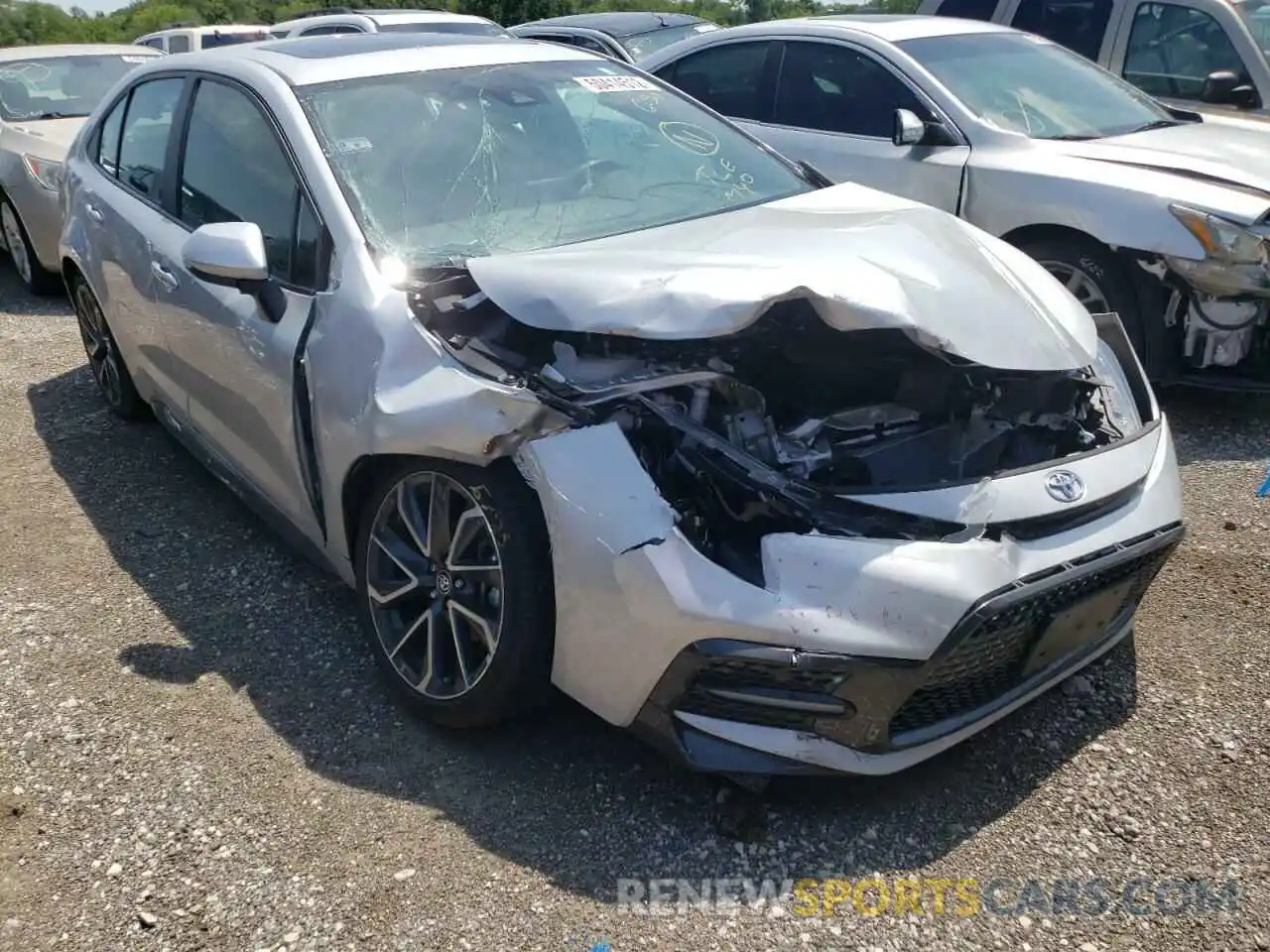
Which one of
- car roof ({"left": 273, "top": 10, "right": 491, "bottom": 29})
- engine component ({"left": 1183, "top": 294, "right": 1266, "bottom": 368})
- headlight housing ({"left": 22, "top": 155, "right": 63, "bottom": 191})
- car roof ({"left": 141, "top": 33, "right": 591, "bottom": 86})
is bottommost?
engine component ({"left": 1183, "top": 294, "right": 1266, "bottom": 368})

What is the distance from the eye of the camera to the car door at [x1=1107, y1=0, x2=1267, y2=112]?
271 inches

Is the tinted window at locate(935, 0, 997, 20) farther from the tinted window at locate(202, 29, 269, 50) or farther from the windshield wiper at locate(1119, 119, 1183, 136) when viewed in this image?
the tinted window at locate(202, 29, 269, 50)

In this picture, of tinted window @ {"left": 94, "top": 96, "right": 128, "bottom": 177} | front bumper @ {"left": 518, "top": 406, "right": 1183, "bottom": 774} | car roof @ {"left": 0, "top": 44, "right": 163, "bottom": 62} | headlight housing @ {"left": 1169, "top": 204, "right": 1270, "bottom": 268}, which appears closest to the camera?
front bumper @ {"left": 518, "top": 406, "right": 1183, "bottom": 774}

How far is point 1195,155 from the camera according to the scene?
5.19 m

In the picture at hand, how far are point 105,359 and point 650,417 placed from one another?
146 inches

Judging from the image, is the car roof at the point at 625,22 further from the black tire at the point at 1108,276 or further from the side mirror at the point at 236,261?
the side mirror at the point at 236,261

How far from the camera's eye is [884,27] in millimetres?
6055

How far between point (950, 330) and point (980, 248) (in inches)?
22.9

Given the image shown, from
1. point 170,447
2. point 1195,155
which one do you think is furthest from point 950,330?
point 170,447

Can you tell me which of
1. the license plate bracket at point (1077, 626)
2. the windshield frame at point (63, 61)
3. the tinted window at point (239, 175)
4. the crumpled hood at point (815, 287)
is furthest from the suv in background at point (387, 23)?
the license plate bracket at point (1077, 626)

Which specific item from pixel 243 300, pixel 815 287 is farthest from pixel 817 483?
pixel 243 300

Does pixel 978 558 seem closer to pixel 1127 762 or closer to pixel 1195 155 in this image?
pixel 1127 762

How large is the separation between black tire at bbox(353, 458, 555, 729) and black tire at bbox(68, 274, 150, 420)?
2.76m

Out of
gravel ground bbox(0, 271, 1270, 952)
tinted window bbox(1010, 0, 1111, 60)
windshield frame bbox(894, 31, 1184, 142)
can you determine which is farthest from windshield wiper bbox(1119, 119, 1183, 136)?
gravel ground bbox(0, 271, 1270, 952)
